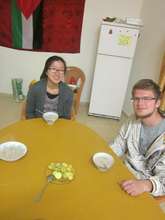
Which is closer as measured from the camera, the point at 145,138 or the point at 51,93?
the point at 145,138

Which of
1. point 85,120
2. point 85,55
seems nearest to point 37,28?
point 85,55

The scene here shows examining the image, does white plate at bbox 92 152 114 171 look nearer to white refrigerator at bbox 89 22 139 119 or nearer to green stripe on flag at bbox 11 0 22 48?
white refrigerator at bbox 89 22 139 119

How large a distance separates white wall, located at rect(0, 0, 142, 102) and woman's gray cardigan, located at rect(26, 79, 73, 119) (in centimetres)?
170

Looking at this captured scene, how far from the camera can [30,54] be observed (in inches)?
151

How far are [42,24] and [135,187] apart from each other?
2894 millimetres

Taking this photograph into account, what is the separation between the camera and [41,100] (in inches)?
88.1

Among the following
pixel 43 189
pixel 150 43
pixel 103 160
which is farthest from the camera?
pixel 150 43

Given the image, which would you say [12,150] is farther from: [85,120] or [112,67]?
[112,67]

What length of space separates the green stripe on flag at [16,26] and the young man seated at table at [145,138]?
250cm

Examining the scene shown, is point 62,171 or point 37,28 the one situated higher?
point 37,28

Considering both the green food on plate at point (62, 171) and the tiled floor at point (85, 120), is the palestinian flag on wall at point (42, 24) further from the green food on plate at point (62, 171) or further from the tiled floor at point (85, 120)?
the green food on plate at point (62, 171)

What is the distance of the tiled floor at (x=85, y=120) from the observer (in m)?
3.37

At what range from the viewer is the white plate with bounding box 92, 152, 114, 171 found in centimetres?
141

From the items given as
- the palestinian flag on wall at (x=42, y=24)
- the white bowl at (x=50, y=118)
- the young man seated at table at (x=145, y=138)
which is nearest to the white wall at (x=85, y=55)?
the palestinian flag on wall at (x=42, y=24)
